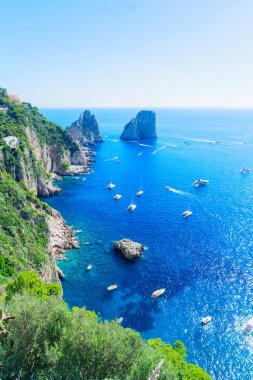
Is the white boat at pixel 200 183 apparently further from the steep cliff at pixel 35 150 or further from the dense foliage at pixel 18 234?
the dense foliage at pixel 18 234

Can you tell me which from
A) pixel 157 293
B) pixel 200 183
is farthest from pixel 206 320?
pixel 200 183

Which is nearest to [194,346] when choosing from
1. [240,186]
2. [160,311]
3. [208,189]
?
[160,311]

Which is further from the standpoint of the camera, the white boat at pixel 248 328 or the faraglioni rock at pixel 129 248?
the faraglioni rock at pixel 129 248

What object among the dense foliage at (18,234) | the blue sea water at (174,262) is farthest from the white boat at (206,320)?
the dense foliage at (18,234)

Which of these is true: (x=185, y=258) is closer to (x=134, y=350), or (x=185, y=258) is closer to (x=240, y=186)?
(x=134, y=350)

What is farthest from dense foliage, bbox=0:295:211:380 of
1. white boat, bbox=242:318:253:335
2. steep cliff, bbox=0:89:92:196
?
steep cliff, bbox=0:89:92:196

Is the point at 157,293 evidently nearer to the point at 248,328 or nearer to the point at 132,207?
the point at 248,328
